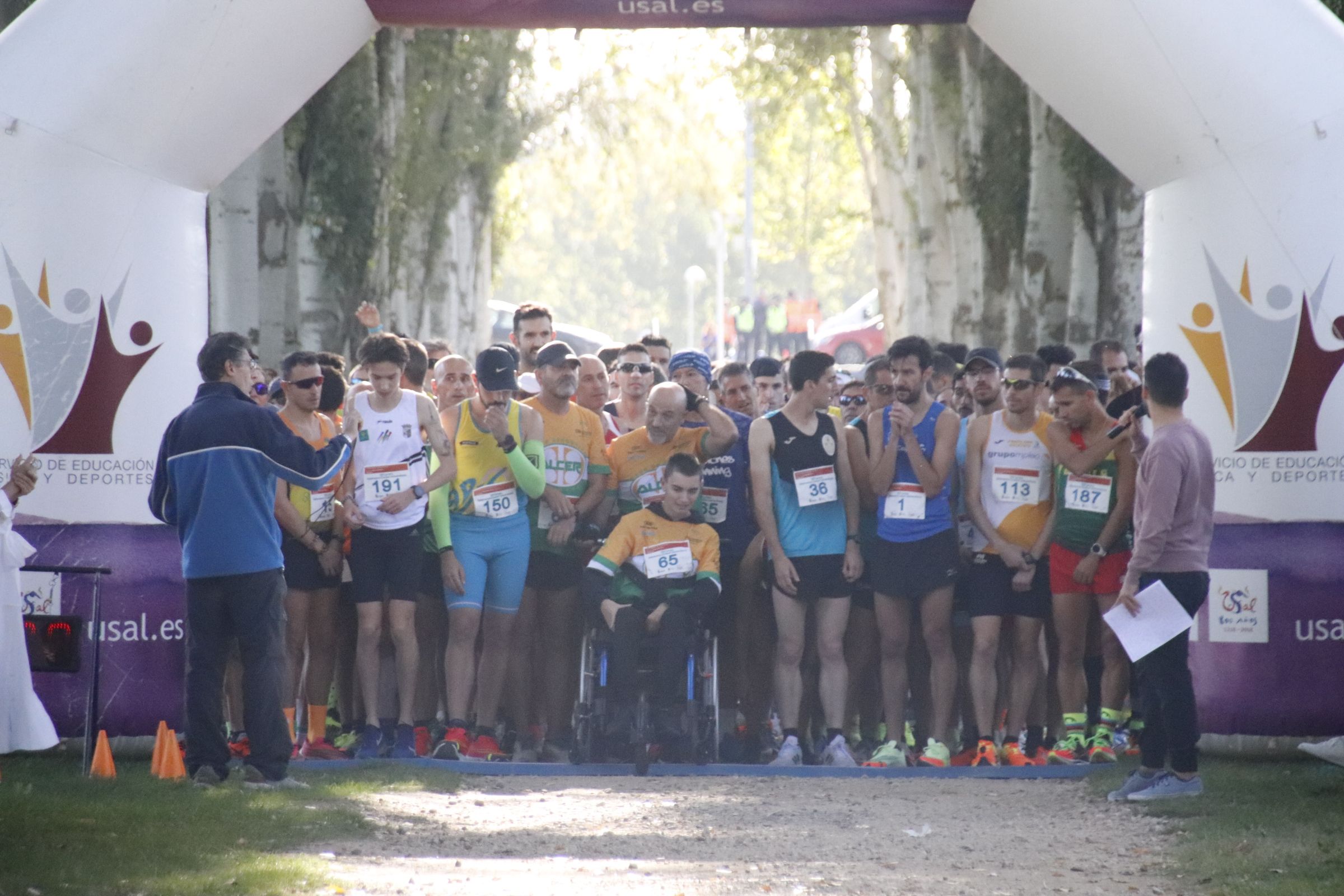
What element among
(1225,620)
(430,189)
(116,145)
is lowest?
(1225,620)

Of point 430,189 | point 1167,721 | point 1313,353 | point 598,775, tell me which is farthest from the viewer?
point 430,189

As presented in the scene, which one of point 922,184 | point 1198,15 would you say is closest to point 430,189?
point 922,184

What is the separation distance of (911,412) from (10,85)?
487 centimetres

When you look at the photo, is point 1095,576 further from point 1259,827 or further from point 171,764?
point 171,764

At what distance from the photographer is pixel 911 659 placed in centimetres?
1027

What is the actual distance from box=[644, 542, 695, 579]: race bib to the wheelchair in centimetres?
33

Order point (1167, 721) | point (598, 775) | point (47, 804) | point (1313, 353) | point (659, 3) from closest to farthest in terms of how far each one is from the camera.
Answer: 1. point (47, 804)
2. point (1167, 721)
3. point (1313, 353)
4. point (598, 775)
5. point (659, 3)

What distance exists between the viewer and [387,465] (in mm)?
9641

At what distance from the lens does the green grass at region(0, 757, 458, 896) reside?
20.5 feet

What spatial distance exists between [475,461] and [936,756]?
2960 millimetres

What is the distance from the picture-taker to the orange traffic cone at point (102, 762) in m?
8.52

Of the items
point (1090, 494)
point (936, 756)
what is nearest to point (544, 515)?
point (936, 756)

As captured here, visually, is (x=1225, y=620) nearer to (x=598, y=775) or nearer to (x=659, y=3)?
(x=598, y=775)

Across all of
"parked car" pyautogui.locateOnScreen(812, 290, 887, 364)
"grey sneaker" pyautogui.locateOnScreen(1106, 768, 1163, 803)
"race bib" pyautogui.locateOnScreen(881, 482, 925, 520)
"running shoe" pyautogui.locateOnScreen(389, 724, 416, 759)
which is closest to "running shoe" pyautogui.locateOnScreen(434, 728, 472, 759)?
"running shoe" pyautogui.locateOnScreen(389, 724, 416, 759)
